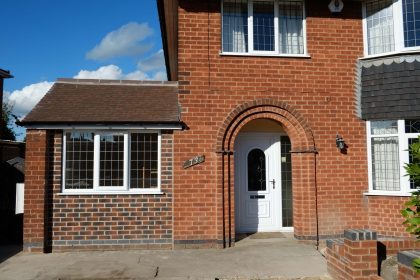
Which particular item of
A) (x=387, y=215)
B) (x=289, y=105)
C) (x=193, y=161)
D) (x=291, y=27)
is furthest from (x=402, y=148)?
(x=193, y=161)

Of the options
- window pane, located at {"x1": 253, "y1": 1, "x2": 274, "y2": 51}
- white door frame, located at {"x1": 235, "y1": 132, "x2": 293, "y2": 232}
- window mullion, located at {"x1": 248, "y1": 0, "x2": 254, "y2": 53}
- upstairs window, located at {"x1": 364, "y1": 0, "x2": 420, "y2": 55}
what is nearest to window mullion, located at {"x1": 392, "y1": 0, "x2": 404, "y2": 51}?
upstairs window, located at {"x1": 364, "y1": 0, "x2": 420, "y2": 55}

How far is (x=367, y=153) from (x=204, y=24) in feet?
15.9

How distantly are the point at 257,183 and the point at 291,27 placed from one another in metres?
3.88

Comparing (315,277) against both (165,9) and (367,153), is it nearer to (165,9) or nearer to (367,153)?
(367,153)

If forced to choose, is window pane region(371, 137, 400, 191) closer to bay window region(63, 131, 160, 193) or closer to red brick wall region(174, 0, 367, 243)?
red brick wall region(174, 0, 367, 243)

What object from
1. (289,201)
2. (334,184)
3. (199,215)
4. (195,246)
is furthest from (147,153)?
(334,184)

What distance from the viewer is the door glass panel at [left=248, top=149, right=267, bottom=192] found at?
29.6 feet

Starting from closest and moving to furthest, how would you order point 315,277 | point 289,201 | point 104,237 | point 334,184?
point 315,277, point 104,237, point 334,184, point 289,201

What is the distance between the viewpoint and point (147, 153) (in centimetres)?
806

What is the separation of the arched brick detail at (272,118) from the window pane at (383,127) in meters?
1.49

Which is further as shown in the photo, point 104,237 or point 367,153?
point 367,153

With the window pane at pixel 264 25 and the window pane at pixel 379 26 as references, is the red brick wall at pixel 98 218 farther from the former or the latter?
the window pane at pixel 379 26

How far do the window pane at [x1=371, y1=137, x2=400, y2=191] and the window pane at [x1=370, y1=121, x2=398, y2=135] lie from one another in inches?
5.7

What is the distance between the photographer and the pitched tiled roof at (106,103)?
25.5 ft
